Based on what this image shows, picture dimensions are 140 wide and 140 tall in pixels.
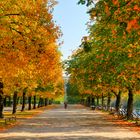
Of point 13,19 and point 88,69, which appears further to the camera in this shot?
point 88,69

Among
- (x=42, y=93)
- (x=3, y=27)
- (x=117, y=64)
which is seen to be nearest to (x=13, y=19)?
(x=3, y=27)

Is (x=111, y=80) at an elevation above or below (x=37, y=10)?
below

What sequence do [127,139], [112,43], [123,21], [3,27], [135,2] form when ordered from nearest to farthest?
[135,2]
[123,21]
[127,139]
[3,27]
[112,43]

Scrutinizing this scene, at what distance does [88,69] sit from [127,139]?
19941mm

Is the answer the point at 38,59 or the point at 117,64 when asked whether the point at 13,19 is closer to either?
the point at 38,59

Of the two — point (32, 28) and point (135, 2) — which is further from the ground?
point (32, 28)

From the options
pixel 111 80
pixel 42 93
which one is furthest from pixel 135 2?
pixel 42 93

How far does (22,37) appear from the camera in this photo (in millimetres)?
29969

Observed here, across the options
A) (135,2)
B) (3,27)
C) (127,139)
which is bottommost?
(127,139)

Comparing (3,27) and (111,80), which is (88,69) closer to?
(111,80)

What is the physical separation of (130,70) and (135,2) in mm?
21338

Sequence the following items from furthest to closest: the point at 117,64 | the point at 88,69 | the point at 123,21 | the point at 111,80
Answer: the point at 88,69, the point at 111,80, the point at 117,64, the point at 123,21

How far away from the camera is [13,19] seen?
95.7 feet

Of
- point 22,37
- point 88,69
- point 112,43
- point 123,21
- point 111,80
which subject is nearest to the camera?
point 123,21
